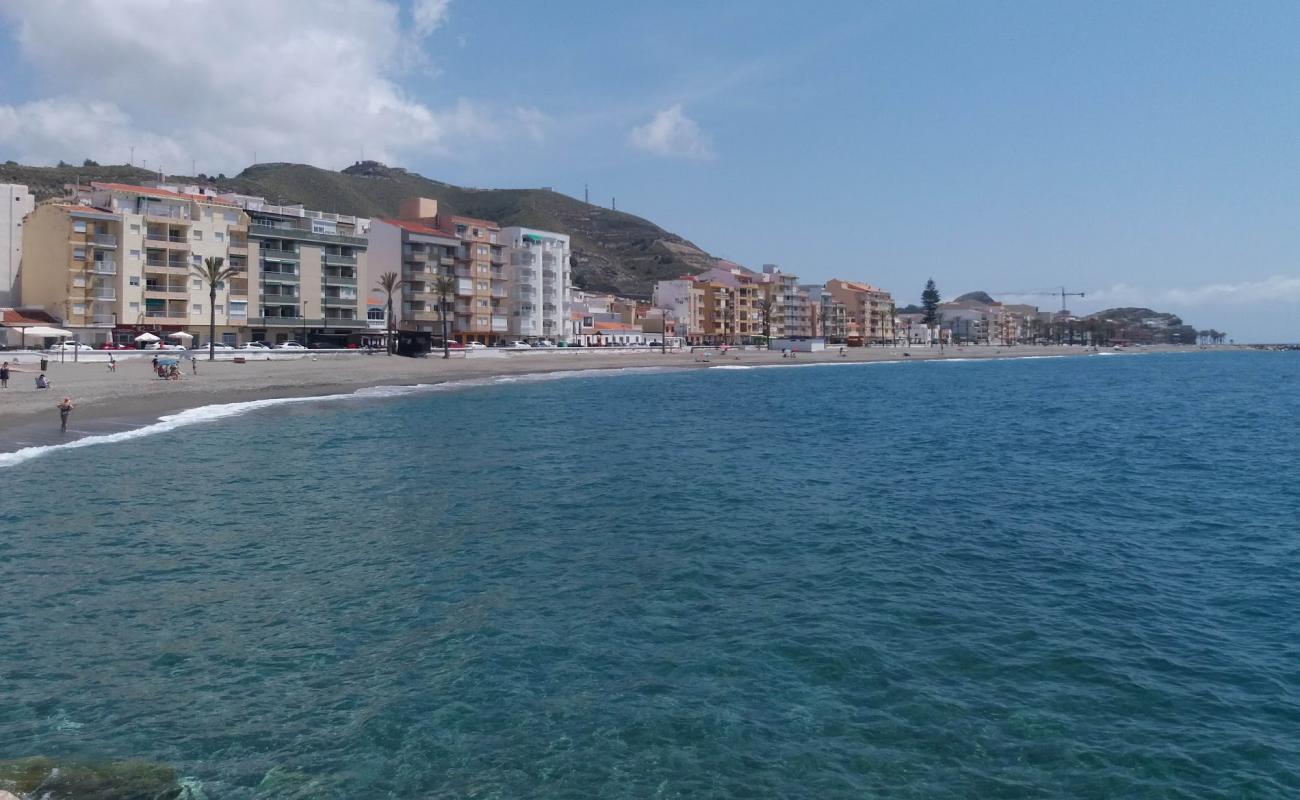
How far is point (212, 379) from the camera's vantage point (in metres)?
55.2

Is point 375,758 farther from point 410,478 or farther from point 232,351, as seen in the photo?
point 232,351

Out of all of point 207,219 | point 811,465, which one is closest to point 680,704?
point 811,465

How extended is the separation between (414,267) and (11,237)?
126 feet

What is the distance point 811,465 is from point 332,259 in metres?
74.8

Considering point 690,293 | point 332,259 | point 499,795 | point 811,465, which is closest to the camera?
point 499,795

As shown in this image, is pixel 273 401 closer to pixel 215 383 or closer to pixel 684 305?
pixel 215 383

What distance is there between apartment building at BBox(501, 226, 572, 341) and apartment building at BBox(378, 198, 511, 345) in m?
1.41

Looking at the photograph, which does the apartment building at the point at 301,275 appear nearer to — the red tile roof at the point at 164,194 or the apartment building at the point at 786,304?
the red tile roof at the point at 164,194

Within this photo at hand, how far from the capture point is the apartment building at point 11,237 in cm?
7806

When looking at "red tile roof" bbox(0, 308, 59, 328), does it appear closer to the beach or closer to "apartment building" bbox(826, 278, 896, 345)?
the beach

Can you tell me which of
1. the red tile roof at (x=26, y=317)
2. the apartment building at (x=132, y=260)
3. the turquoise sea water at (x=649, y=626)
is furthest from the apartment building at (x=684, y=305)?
the turquoise sea water at (x=649, y=626)

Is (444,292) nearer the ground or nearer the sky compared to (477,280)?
nearer the ground

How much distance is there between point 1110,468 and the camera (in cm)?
3234

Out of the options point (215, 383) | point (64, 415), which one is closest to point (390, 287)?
point (215, 383)
